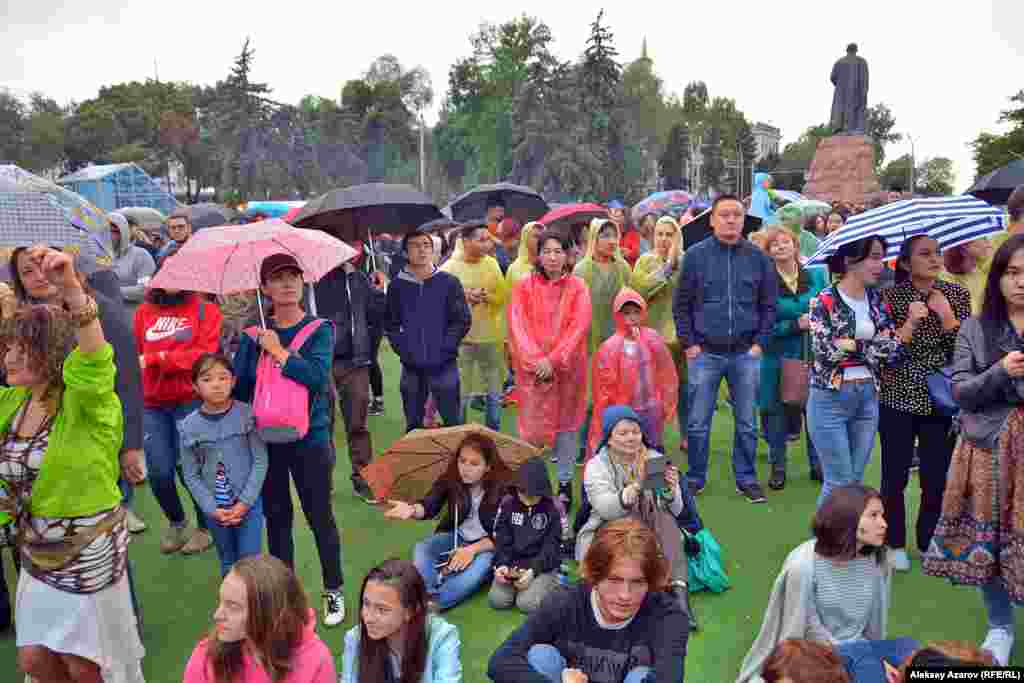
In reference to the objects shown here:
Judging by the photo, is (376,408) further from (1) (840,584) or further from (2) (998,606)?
(2) (998,606)

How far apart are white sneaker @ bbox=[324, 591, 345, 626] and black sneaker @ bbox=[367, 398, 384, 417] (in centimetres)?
388

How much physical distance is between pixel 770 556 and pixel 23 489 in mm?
3668

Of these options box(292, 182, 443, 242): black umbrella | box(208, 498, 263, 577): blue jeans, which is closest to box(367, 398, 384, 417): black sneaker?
box(292, 182, 443, 242): black umbrella

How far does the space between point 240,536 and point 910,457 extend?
3.38 meters

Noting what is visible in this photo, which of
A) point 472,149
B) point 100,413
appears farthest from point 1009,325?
point 472,149

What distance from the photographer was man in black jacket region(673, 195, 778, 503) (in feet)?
16.7

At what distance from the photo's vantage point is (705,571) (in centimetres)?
400

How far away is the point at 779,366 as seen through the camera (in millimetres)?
5723

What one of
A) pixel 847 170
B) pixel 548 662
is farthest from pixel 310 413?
pixel 847 170

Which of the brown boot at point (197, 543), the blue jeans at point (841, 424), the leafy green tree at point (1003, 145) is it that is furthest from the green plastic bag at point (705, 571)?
the leafy green tree at point (1003, 145)

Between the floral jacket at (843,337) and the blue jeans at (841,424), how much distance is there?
2.5 inches

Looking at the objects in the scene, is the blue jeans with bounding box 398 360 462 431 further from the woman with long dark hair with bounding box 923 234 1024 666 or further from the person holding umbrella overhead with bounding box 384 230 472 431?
the woman with long dark hair with bounding box 923 234 1024 666

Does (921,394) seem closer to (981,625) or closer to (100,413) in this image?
(981,625)

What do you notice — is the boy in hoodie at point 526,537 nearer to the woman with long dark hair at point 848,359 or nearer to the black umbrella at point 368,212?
the woman with long dark hair at point 848,359
